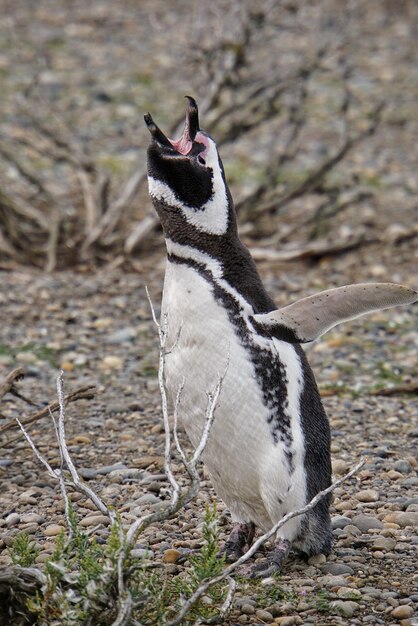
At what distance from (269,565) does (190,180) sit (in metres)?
1.08

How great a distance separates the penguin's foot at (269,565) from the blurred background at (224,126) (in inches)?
152

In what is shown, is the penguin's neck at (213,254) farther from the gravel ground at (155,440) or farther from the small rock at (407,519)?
the small rock at (407,519)

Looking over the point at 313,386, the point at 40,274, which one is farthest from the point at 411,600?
the point at 40,274

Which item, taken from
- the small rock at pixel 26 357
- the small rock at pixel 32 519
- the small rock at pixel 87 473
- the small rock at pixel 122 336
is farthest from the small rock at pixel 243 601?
the small rock at pixel 122 336

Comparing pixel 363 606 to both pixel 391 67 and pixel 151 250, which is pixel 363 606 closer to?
pixel 151 250

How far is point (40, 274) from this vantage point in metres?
6.71

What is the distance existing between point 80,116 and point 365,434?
661cm

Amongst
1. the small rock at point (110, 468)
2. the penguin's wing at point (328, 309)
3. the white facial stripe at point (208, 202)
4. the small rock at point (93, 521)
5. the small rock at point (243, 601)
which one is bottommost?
the small rock at point (243, 601)

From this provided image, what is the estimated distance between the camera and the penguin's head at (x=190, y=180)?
3152 mm

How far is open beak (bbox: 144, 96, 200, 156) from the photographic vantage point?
3.14m

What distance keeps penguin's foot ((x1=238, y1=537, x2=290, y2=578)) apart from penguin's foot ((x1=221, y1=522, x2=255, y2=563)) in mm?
139

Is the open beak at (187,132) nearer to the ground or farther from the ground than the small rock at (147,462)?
farther from the ground

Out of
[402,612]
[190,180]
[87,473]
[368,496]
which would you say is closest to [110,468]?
[87,473]

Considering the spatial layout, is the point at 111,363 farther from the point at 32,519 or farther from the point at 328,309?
the point at 328,309
